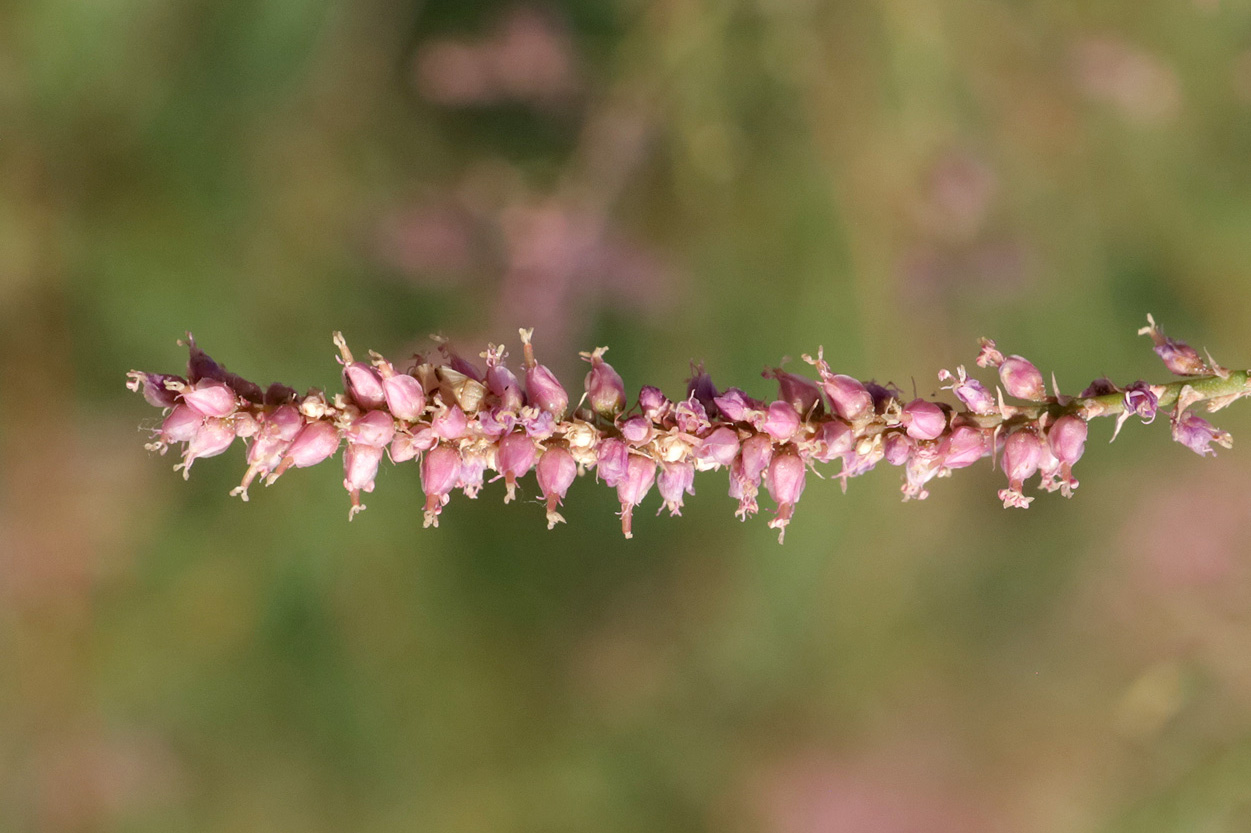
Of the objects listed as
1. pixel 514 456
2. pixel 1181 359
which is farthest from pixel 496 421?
pixel 1181 359

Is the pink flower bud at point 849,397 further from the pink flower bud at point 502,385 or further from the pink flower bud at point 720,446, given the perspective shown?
the pink flower bud at point 502,385

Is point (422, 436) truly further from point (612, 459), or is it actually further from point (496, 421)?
point (612, 459)

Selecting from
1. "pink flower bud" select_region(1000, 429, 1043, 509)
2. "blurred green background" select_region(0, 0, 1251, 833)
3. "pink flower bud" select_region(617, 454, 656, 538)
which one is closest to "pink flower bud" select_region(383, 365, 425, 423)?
"pink flower bud" select_region(617, 454, 656, 538)

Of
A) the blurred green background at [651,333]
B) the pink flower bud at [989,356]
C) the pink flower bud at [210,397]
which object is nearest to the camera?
the pink flower bud at [210,397]

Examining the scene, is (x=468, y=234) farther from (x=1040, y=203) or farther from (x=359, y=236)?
(x=1040, y=203)

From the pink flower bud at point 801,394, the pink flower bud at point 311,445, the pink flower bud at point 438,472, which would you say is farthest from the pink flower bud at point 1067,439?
the pink flower bud at point 311,445

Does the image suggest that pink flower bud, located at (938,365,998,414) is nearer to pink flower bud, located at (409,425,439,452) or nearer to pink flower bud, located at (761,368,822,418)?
pink flower bud, located at (761,368,822,418)

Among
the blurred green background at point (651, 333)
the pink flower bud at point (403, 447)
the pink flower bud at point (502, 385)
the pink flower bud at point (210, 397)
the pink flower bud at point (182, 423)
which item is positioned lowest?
the blurred green background at point (651, 333)
